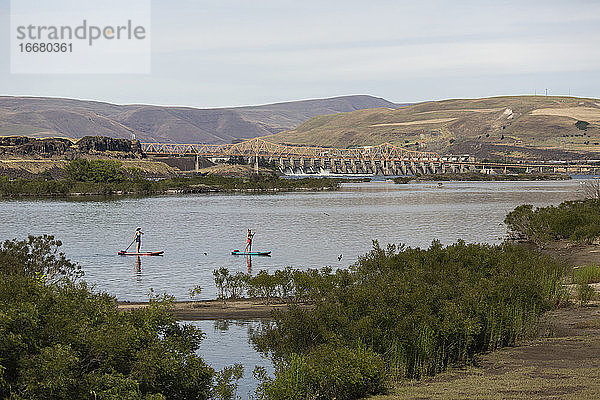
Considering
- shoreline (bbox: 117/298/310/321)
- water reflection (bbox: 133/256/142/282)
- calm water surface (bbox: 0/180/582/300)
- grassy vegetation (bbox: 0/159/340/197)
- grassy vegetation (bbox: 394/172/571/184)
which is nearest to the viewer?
shoreline (bbox: 117/298/310/321)

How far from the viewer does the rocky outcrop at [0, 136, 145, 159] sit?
547 feet

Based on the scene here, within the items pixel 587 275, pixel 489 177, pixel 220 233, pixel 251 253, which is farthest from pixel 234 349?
pixel 489 177

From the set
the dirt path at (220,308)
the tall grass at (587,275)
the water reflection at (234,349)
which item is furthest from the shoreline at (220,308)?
the tall grass at (587,275)

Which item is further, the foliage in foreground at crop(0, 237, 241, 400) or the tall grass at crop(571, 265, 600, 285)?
the tall grass at crop(571, 265, 600, 285)

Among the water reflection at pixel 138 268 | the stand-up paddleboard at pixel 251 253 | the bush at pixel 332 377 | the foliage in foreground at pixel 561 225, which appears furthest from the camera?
the stand-up paddleboard at pixel 251 253

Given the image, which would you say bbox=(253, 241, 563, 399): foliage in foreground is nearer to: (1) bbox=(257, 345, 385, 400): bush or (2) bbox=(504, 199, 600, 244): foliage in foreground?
(1) bbox=(257, 345, 385, 400): bush

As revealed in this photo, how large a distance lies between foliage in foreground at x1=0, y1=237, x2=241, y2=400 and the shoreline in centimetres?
816

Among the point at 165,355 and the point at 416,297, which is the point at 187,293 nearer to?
the point at 416,297

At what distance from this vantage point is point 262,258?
36.6 m

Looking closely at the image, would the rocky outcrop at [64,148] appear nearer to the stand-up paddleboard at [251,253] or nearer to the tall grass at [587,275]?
the stand-up paddleboard at [251,253]

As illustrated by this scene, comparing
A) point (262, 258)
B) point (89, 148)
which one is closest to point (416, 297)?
point (262, 258)

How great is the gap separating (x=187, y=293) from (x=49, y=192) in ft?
290

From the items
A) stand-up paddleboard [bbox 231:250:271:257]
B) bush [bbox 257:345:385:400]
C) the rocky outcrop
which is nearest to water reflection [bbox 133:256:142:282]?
stand-up paddleboard [bbox 231:250:271:257]

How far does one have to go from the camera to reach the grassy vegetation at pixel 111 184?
10749 centimetres
